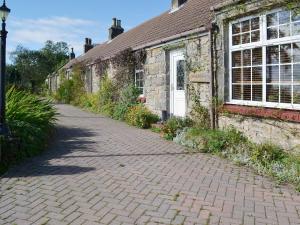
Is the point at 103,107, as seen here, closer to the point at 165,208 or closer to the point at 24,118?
the point at 24,118

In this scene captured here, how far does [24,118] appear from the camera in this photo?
342 inches

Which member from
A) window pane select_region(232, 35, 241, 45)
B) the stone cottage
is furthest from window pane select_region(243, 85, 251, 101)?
window pane select_region(232, 35, 241, 45)

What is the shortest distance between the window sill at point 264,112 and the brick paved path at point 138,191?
139cm

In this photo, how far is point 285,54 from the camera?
7.14 meters

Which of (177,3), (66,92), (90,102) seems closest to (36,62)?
(66,92)

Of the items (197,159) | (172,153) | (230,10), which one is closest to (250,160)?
(197,159)

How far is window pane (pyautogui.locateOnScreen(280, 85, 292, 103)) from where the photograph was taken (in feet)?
23.2

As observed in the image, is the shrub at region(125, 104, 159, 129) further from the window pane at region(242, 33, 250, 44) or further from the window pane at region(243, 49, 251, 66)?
the window pane at region(242, 33, 250, 44)

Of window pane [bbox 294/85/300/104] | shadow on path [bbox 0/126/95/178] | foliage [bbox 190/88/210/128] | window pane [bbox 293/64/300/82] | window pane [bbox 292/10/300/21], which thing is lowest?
shadow on path [bbox 0/126/95/178]

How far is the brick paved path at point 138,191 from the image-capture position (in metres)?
4.33

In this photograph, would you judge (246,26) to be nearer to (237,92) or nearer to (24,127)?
(237,92)

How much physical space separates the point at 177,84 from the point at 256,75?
160 inches

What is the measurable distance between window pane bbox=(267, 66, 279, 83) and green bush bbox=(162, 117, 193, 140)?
3.15 meters

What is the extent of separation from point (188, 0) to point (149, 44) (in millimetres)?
4176
